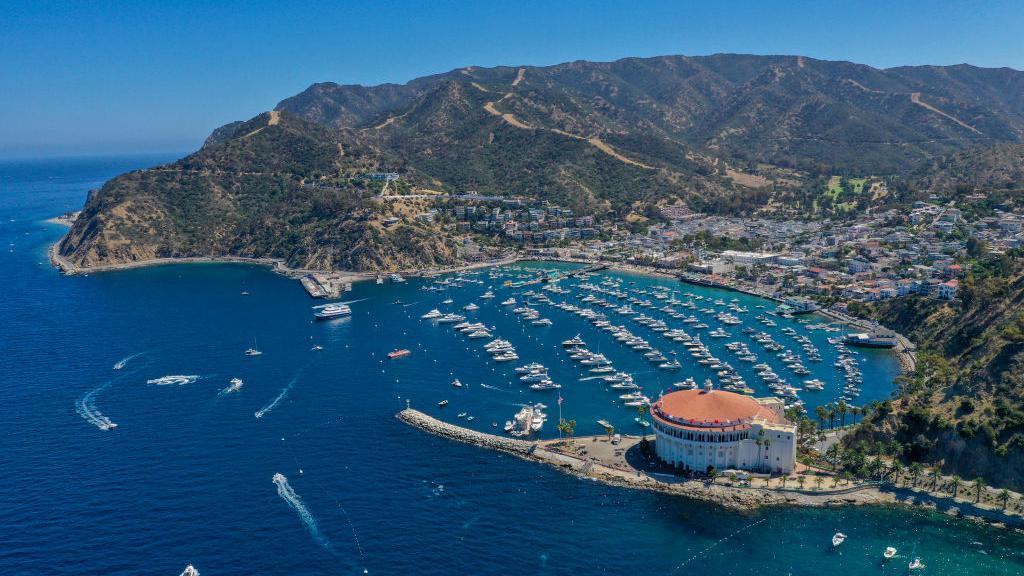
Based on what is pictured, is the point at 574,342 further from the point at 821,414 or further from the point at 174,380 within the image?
the point at 174,380

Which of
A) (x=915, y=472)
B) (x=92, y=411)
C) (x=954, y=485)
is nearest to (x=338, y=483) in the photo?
(x=92, y=411)

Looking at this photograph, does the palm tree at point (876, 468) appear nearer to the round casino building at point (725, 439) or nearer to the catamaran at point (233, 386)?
the round casino building at point (725, 439)

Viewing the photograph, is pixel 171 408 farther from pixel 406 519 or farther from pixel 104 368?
pixel 406 519

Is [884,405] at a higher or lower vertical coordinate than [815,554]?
higher

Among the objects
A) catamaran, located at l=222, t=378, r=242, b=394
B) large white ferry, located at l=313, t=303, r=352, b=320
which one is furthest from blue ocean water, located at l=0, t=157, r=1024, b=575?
large white ferry, located at l=313, t=303, r=352, b=320

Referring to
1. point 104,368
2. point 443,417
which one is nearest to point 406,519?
point 443,417

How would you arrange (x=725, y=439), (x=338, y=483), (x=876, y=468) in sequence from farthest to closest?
1. (x=725, y=439)
2. (x=338, y=483)
3. (x=876, y=468)
